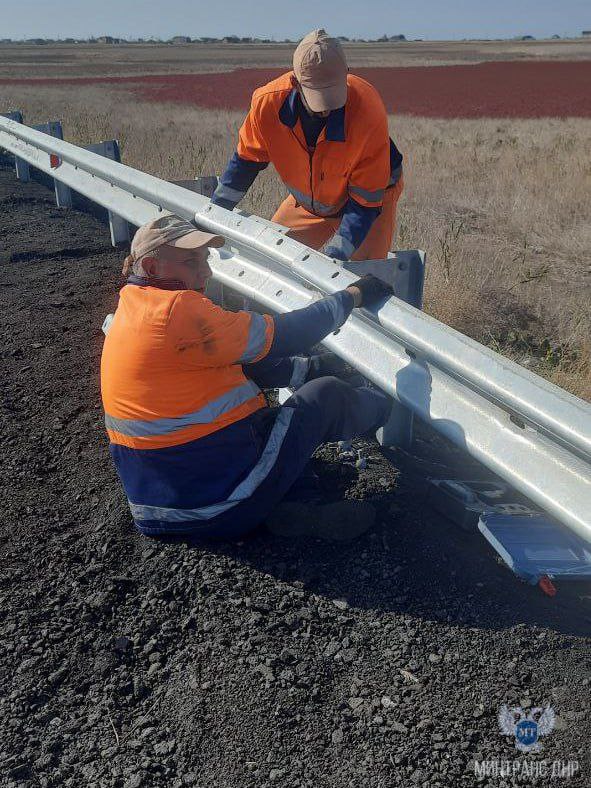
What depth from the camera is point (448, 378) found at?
10.1 ft

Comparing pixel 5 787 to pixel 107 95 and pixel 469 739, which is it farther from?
pixel 107 95

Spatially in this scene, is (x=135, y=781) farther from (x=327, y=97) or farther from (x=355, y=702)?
(x=327, y=97)

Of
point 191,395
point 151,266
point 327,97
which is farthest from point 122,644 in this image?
point 327,97

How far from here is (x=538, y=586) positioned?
2.89m

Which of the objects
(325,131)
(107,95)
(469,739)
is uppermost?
(325,131)

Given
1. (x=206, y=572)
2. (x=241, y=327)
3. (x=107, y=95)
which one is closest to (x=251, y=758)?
(x=206, y=572)

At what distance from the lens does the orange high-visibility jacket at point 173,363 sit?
122 inches

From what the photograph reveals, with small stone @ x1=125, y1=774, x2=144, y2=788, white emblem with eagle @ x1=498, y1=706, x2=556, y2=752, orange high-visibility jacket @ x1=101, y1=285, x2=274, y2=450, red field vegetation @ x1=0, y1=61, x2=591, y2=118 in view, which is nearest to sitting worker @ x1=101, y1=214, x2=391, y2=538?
orange high-visibility jacket @ x1=101, y1=285, x2=274, y2=450

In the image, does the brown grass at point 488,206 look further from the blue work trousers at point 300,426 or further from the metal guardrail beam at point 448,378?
the metal guardrail beam at point 448,378

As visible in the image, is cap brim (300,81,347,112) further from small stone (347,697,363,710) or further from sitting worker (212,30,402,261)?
small stone (347,697,363,710)

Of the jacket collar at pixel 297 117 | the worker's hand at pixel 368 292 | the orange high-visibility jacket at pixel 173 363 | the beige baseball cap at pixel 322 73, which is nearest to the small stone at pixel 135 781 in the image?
the orange high-visibility jacket at pixel 173 363

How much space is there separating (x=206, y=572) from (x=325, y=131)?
2629 mm

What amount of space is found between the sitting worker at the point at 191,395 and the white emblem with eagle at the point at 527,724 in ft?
3.99

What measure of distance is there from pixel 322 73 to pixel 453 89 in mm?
30465
